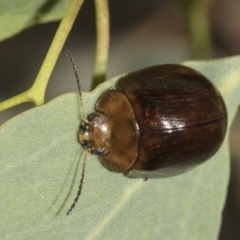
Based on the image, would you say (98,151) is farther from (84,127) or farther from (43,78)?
(43,78)

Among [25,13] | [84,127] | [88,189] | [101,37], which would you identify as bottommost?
[88,189]

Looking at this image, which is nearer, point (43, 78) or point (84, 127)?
point (43, 78)

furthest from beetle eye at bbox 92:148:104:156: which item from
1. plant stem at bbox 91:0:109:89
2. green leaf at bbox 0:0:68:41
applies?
green leaf at bbox 0:0:68:41

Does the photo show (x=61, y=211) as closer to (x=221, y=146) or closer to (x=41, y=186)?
(x=41, y=186)

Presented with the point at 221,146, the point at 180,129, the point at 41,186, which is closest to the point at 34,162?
the point at 41,186

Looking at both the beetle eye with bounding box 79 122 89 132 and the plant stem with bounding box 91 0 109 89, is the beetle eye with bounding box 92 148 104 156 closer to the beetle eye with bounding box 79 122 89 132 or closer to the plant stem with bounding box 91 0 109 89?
the beetle eye with bounding box 79 122 89 132

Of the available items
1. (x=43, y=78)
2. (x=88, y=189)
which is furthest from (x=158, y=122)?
(x=43, y=78)
